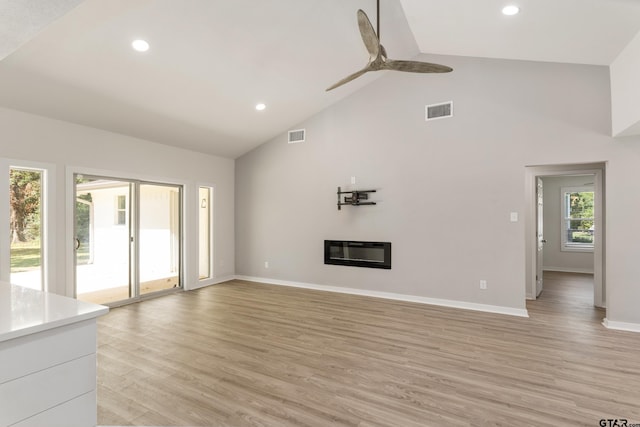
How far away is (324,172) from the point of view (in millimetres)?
6008

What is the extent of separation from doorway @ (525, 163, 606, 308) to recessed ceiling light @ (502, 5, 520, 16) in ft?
8.28

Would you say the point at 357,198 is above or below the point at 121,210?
above

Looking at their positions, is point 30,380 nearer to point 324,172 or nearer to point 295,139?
point 324,172

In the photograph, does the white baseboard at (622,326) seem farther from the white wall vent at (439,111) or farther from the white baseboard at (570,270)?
the white baseboard at (570,270)

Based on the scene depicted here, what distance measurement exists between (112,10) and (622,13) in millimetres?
4551

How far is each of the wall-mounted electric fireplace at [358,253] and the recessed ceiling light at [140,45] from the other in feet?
13.0

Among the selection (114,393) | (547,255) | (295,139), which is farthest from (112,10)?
(547,255)

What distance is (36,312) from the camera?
151 centimetres

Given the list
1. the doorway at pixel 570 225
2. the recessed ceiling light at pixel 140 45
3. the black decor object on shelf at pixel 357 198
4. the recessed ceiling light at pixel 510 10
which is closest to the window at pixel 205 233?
the black decor object on shelf at pixel 357 198

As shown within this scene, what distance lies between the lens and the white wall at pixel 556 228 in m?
7.87

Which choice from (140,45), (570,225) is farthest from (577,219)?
(140,45)

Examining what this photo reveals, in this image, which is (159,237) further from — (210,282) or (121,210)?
(210,282)

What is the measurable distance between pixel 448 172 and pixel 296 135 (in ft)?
9.76

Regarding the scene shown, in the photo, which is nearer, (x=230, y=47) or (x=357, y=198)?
(x=230, y=47)
